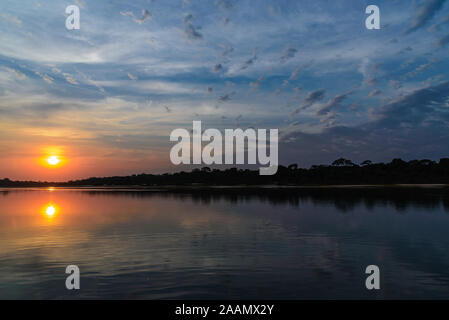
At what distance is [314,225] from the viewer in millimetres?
36188

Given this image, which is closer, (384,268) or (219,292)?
(219,292)

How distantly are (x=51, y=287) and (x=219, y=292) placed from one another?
8.14 m

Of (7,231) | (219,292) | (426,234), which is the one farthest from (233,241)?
(7,231)

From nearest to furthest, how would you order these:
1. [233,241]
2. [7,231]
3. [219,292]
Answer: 1. [219,292]
2. [233,241]
3. [7,231]
